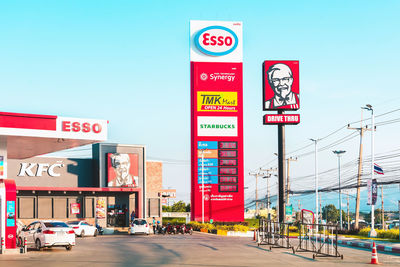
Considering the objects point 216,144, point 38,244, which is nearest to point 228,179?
point 216,144

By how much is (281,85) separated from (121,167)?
17919 mm

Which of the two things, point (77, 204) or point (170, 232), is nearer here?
point (170, 232)

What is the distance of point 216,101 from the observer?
53.7 metres

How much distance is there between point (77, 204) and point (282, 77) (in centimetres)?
2246

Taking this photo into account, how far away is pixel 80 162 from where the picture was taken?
2117 inches

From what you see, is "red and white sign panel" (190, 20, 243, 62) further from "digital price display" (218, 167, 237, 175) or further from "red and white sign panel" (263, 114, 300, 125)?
"red and white sign panel" (263, 114, 300, 125)

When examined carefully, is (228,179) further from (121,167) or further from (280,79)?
(280,79)

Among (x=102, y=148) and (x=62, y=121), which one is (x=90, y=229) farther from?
(x=62, y=121)

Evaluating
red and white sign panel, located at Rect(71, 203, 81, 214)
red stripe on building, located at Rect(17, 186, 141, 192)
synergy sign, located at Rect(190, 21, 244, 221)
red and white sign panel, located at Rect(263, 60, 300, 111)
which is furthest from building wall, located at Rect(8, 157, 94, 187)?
red and white sign panel, located at Rect(263, 60, 300, 111)

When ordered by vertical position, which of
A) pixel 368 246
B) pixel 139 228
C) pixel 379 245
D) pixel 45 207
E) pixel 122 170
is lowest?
pixel 139 228

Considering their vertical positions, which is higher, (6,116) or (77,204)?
(6,116)

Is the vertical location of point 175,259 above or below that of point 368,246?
above

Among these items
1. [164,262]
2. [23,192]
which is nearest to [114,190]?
[23,192]

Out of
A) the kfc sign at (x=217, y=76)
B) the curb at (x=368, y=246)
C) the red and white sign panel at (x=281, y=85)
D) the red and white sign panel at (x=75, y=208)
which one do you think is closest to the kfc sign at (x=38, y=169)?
the red and white sign panel at (x=75, y=208)
